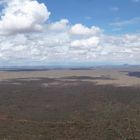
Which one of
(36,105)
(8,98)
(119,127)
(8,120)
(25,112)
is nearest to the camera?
(119,127)

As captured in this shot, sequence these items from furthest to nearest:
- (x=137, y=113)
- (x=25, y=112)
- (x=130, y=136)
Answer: (x=25, y=112) < (x=137, y=113) < (x=130, y=136)

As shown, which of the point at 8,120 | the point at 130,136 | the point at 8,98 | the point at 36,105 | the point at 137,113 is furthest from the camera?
the point at 8,98

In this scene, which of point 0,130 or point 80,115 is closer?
point 0,130

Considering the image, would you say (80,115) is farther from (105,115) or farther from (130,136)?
(130,136)

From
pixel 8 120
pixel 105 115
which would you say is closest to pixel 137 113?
pixel 105 115

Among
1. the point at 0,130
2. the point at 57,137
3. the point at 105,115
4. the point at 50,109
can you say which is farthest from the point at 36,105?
the point at 57,137

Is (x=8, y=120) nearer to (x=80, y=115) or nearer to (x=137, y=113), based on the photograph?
(x=80, y=115)

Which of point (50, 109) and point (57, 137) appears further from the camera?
point (50, 109)

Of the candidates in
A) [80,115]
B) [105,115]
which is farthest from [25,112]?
[105,115]

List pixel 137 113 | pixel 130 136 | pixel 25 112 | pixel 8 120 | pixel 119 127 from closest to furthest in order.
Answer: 1. pixel 130 136
2. pixel 119 127
3. pixel 8 120
4. pixel 137 113
5. pixel 25 112
